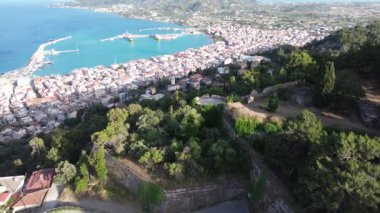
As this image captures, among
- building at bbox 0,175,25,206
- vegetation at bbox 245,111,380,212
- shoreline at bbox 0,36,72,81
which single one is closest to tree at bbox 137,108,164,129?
building at bbox 0,175,25,206

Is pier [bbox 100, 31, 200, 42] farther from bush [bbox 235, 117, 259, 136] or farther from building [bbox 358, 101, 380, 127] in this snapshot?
building [bbox 358, 101, 380, 127]

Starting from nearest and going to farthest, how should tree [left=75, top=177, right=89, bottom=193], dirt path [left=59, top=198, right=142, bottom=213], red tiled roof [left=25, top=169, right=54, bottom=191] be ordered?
dirt path [left=59, top=198, right=142, bottom=213] → tree [left=75, top=177, right=89, bottom=193] → red tiled roof [left=25, top=169, right=54, bottom=191]

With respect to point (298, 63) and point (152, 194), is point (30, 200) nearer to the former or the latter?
point (152, 194)

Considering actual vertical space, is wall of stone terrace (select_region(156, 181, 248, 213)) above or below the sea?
above

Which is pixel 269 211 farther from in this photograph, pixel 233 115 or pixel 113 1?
pixel 113 1

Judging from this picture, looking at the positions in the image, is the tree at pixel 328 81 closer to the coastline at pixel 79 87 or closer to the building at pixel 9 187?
the building at pixel 9 187

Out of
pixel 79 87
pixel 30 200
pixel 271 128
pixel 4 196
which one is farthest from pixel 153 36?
pixel 271 128

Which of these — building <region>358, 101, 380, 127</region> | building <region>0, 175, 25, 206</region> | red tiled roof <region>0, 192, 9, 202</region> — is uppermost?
building <region>358, 101, 380, 127</region>
